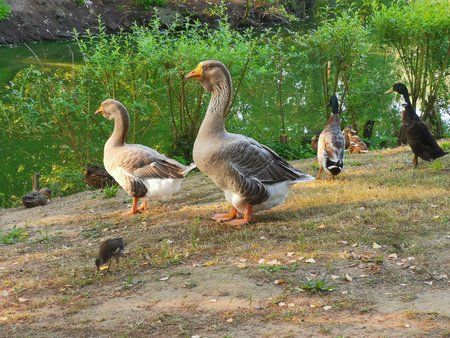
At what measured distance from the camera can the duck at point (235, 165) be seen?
7668mm

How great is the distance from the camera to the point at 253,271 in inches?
256

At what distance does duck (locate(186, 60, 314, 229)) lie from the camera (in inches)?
302

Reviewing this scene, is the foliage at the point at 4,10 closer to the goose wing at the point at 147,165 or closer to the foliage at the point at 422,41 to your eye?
the foliage at the point at 422,41

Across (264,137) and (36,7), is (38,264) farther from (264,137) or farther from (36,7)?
(36,7)

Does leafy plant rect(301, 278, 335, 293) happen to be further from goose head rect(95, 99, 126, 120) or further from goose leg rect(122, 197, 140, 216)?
goose head rect(95, 99, 126, 120)

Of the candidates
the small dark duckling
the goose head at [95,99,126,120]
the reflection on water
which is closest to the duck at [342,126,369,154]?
the goose head at [95,99,126,120]

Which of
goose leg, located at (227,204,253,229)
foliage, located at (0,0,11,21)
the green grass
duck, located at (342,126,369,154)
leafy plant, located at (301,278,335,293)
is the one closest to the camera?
leafy plant, located at (301,278,335,293)

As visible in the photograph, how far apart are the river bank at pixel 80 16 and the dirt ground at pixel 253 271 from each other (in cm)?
2784

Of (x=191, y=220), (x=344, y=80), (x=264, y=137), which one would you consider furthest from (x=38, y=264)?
(x=344, y=80)

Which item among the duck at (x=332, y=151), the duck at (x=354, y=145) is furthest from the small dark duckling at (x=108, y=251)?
the duck at (x=354, y=145)

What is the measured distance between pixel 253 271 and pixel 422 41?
10.4 metres

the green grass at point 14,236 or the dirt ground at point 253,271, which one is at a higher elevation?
the dirt ground at point 253,271

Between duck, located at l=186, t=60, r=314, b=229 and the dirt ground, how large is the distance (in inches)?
12.1

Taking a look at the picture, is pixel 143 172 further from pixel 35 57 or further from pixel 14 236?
pixel 35 57
